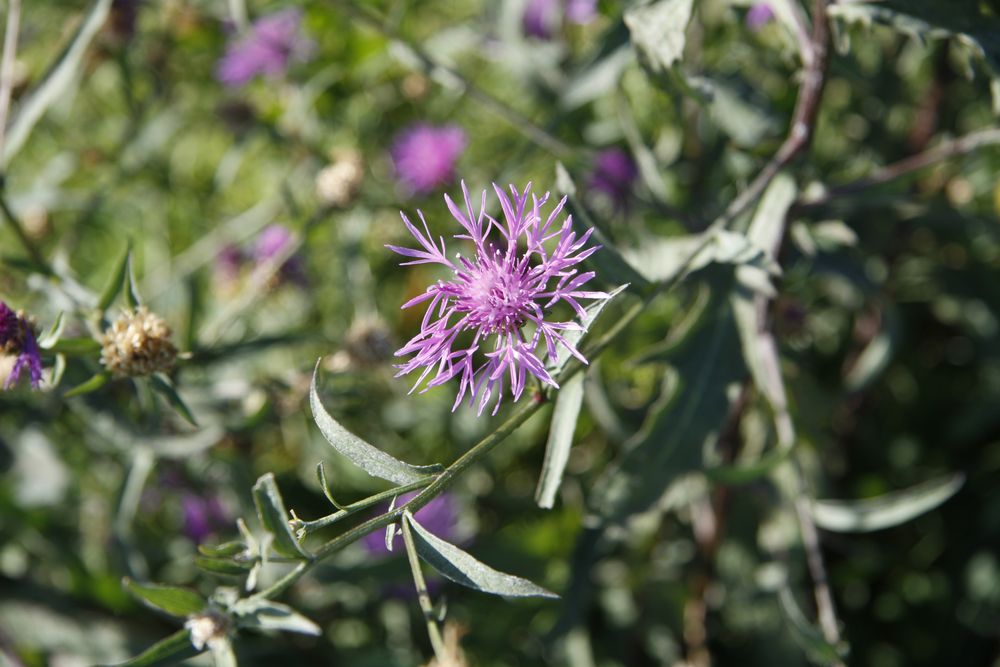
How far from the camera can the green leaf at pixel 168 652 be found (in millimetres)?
1040

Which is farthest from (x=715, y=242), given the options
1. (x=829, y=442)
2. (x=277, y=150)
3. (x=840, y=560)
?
(x=277, y=150)

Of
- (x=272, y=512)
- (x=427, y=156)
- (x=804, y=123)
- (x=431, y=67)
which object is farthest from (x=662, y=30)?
(x=427, y=156)

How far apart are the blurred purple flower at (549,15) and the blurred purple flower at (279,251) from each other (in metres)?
0.75

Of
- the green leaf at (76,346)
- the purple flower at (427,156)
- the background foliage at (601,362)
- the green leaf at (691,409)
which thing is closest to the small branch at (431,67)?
the background foliage at (601,362)

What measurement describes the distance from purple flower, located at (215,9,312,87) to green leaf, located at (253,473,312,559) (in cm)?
169

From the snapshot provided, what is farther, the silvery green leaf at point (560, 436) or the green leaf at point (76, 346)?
the green leaf at point (76, 346)

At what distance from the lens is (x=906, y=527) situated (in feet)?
7.07

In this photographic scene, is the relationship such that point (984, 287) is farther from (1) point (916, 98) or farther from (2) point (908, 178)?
(2) point (908, 178)

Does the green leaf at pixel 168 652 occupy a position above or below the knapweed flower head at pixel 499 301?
below

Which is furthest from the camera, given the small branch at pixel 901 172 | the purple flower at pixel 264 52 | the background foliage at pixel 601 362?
the purple flower at pixel 264 52

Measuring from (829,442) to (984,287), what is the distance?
1.52 ft

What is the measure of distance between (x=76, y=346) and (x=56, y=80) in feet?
2.04

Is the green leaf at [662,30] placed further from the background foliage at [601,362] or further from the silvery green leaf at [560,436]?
the silvery green leaf at [560,436]

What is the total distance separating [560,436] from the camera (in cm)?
107
